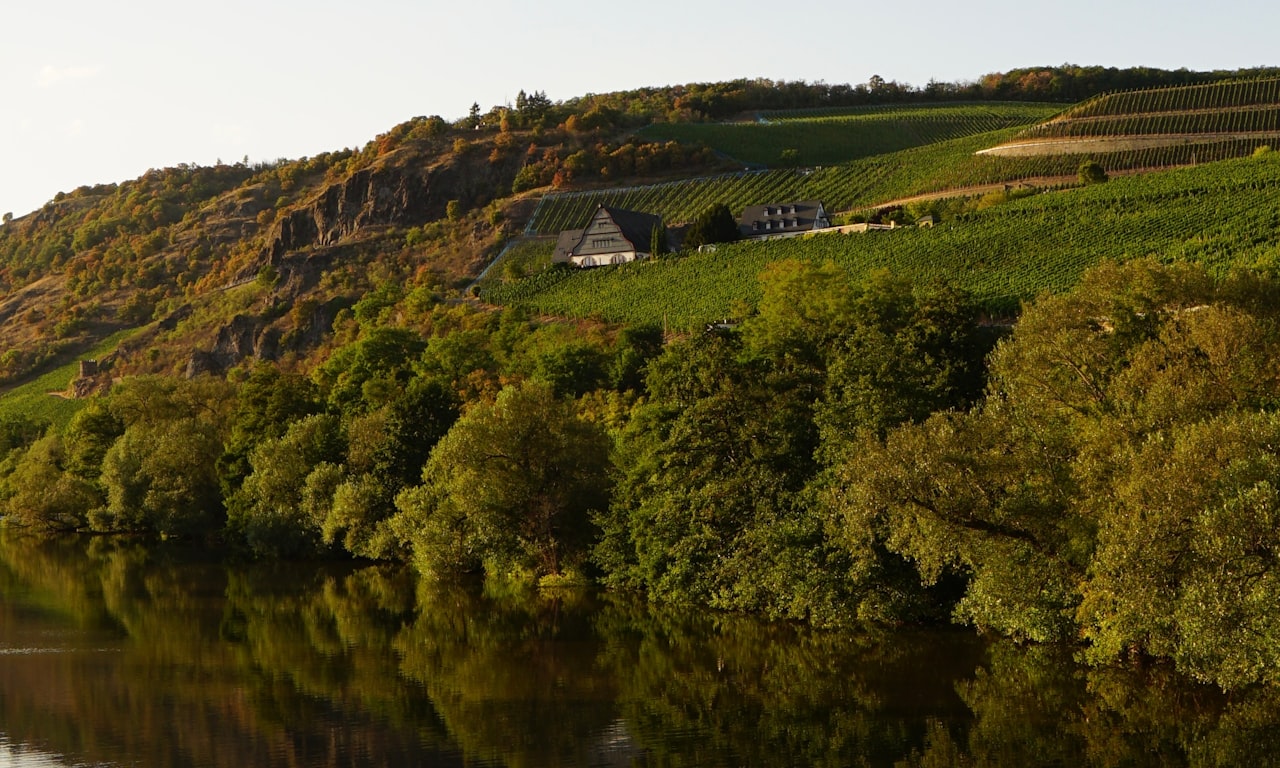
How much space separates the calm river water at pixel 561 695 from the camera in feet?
110

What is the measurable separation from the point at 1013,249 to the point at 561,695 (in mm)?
53369

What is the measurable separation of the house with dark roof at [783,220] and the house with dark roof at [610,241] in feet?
26.8

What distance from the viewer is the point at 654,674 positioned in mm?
42219

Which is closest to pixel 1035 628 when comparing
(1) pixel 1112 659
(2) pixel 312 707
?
(1) pixel 1112 659

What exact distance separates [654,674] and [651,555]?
1219cm

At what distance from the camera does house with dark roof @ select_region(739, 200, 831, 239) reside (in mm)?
122875

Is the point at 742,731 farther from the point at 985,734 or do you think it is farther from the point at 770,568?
the point at 770,568

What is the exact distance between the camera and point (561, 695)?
39.8m

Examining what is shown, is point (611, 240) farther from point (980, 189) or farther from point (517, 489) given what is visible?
point (517, 489)

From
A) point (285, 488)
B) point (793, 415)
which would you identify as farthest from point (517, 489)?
point (285, 488)

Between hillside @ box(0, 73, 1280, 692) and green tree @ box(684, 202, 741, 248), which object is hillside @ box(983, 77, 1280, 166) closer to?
hillside @ box(0, 73, 1280, 692)

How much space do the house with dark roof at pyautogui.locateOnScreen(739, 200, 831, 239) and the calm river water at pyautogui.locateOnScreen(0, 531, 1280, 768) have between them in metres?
71.2

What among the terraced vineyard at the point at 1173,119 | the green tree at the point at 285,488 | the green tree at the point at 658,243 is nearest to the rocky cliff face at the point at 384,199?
the green tree at the point at 658,243

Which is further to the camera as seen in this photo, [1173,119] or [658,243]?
[1173,119]
